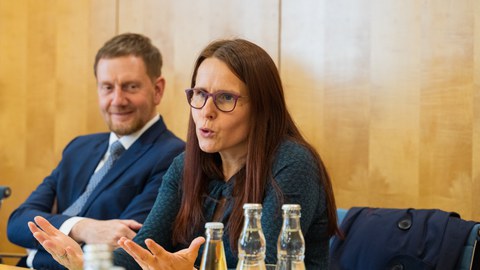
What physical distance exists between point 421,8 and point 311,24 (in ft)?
1.84

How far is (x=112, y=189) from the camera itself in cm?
303

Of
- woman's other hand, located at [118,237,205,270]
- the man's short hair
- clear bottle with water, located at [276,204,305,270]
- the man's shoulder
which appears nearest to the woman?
woman's other hand, located at [118,237,205,270]

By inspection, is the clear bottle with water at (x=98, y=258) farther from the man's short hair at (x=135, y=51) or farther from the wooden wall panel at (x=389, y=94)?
the man's short hair at (x=135, y=51)

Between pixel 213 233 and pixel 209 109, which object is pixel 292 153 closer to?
pixel 209 109

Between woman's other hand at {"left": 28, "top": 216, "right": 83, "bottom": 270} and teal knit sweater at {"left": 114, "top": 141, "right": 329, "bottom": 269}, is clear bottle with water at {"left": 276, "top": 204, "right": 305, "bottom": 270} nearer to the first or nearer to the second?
teal knit sweater at {"left": 114, "top": 141, "right": 329, "bottom": 269}

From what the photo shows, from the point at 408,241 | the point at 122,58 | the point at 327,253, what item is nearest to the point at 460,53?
the point at 408,241

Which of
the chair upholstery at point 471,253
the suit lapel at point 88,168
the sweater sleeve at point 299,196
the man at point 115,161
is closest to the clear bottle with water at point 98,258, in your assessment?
the sweater sleeve at point 299,196

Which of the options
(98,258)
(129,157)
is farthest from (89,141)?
(98,258)

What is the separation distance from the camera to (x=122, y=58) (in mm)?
3193

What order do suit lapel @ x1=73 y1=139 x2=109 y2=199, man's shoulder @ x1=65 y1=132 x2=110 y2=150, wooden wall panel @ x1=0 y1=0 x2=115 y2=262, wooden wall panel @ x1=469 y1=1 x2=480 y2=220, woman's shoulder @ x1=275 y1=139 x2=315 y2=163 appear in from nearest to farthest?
woman's shoulder @ x1=275 y1=139 x2=315 y2=163 → wooden wall panel @ x1=469 y1=1 x2=480 y2=220 → suit lapel @ x1=73 y1=139 x2=109 y2=199 → man's shoulder @ x1=65 y1=132 x2=110 y2=150 → wooden wall panel @ x1=0 y1=0 x2=115 y2=262

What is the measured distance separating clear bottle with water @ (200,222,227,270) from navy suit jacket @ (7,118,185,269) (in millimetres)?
1538

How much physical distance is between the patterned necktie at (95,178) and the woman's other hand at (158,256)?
1564 mm

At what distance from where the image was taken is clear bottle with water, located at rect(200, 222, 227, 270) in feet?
4.40

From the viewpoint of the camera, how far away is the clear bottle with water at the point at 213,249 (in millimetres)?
1340
